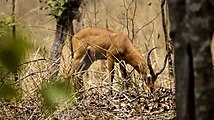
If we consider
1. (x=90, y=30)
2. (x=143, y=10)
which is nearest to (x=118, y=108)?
(x=90, y=30)

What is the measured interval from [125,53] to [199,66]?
8.13 m

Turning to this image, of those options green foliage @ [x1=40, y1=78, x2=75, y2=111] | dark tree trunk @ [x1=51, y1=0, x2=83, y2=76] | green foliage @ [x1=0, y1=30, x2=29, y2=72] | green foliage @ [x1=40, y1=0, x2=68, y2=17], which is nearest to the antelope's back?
dark tree trunk @ [x1=51, y1=0, x2=83, y2=76]

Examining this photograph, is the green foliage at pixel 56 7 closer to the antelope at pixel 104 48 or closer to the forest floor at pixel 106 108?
the antelope at pixel 104 48

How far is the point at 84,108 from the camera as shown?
4.86 meters

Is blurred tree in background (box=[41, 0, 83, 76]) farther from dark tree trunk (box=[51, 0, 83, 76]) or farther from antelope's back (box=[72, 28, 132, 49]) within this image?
antelope's back (box=[72, 28, 132, 49])

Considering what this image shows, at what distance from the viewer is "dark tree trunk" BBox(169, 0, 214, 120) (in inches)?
77.7

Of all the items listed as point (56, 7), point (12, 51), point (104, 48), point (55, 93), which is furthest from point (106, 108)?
point (104, 48)

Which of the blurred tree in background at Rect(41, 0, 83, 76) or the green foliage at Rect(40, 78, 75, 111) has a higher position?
the blurred tree in background at Rect(41, 0, 83, 76)

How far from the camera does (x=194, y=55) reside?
2020mm

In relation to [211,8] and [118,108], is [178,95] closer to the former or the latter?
[211,8]

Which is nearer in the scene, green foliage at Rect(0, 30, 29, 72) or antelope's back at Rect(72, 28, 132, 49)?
green foliage at Rect(0, 30, 29, 72)

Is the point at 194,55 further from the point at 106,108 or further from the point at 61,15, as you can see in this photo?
Result: the point at 61,15

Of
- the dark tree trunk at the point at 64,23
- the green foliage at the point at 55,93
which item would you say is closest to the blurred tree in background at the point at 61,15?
the dark tree trunk at the point at 64,23

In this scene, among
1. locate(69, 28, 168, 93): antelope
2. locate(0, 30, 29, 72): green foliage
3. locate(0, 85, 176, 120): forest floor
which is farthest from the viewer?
locate(69, 28, 168, 93): antelope
